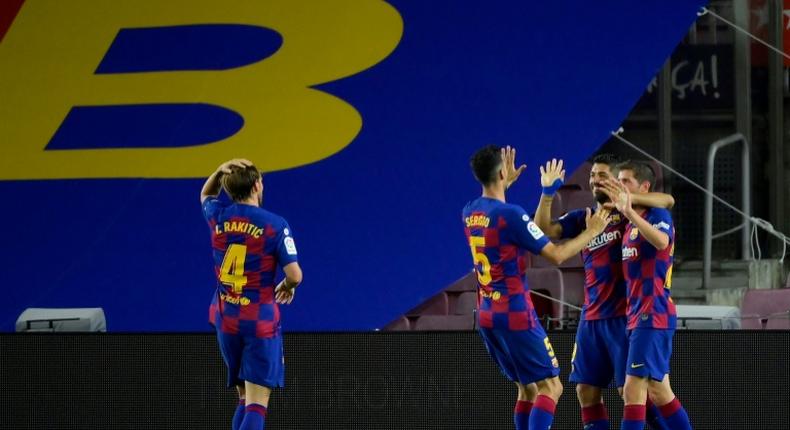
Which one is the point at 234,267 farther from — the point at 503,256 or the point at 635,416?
the point at 635,416

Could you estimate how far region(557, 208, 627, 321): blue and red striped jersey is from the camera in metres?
6.04

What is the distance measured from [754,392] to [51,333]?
431cm

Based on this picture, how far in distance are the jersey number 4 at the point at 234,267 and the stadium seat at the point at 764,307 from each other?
11.7ft

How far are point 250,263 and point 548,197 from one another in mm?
1470

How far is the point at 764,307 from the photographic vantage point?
807 centimetres

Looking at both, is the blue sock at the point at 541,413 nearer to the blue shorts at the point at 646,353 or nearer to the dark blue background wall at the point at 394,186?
the blue shorts at the point at 646,353

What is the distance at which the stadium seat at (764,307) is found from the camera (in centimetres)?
799

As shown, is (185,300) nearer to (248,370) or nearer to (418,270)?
(418,270)

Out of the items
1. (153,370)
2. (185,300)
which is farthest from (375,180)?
(153,370)

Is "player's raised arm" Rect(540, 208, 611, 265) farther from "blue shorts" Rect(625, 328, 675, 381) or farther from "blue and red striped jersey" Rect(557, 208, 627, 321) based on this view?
"blue shorts" Rect(625, 328, 675, 381)

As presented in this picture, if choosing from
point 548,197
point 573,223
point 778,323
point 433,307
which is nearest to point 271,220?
point 548,197

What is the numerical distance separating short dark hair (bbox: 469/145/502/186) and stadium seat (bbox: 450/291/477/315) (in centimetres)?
277

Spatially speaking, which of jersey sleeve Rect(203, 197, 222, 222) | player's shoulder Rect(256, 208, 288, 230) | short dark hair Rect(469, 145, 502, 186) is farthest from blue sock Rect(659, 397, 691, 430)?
jersey sleeve Rect(203, 197, 222, 222)

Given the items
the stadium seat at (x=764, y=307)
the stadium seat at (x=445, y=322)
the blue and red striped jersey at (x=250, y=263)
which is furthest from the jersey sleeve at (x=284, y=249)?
the stadium seat at (x=764, y=307)
